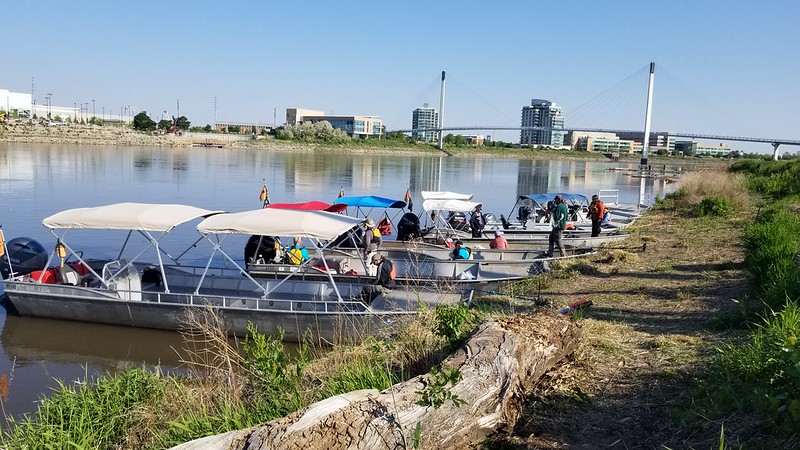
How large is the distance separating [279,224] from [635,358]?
7.78m

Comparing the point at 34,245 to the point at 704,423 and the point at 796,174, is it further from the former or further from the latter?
the point at 796,174

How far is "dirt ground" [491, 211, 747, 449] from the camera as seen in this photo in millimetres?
4582

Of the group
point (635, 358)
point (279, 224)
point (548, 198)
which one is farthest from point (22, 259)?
point (548, 198)

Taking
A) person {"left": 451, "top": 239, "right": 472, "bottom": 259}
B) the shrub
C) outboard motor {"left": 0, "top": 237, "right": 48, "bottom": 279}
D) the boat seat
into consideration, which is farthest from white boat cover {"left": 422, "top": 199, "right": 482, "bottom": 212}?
outboard motor {"left": 0, "top": 237, "right": 48, "bottom": 279}

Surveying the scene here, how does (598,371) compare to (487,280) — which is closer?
(598,371)

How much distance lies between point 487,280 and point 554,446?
31.4 feet

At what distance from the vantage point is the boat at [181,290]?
470 inches

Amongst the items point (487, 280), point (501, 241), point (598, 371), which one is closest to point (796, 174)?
point (501, 241)

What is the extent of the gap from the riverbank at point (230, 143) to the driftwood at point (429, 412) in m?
86.7

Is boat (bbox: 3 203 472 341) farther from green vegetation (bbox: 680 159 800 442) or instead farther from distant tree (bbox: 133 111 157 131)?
distant tree (bbox: 133 111 157 131)

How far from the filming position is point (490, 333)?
5316mm

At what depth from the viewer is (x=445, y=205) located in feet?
68.7

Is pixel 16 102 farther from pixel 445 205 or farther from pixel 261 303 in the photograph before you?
pixel 261 303

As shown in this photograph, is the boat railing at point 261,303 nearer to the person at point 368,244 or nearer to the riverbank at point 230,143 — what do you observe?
the person at point 368,244
